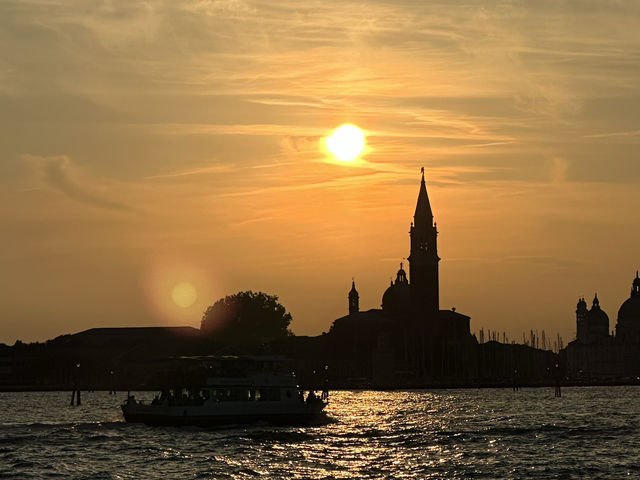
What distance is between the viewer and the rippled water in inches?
2554

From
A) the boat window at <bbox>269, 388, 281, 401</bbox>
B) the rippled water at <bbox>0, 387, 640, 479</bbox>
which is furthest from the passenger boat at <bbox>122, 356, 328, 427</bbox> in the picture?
the rippled water at <bbox>0, 387, 640, 479</bbox>

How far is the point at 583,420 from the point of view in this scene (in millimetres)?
101938

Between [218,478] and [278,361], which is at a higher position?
[278,361]

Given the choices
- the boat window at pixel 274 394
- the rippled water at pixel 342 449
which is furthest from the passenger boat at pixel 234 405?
the rippled water at pixel 342 449

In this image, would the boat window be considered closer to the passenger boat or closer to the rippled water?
the passenger boat

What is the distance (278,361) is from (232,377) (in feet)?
14.8

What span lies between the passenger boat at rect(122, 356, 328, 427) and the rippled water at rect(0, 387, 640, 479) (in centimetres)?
103

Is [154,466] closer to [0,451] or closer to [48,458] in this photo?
[48,458]

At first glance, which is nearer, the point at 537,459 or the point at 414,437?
the point at 537,459

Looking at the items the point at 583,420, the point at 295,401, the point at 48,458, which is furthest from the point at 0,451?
the point at 583,420

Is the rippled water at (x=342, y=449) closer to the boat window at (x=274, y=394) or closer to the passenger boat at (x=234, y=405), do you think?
the passenger boat at (x=234, y=405)

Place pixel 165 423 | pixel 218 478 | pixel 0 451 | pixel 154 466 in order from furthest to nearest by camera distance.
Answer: pixel 165 423 → pixel 0 451 → pixel 154 466 → pixel 218 478

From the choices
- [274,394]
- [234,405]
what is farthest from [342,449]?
[274,394]

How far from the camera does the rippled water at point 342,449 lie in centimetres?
6488
